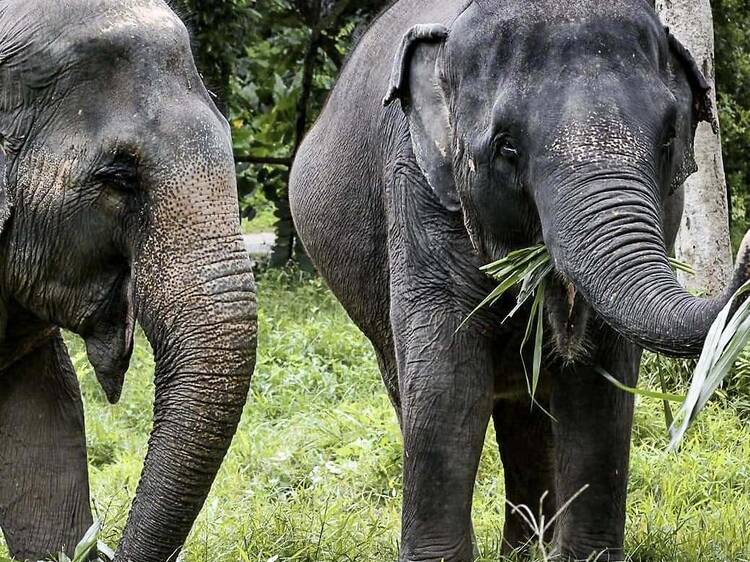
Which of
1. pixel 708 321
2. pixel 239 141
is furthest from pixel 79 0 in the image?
pixel 239 141

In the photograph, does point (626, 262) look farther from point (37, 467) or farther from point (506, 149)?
point (37, 467)

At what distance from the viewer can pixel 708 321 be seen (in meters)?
3.23

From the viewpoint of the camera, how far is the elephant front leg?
444 centimetres

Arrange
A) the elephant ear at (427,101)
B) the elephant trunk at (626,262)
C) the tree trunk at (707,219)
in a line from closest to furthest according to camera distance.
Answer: the elephant trunk at (626,262) < the elephant ear at (427,101) < the tree trunk at (707,219)

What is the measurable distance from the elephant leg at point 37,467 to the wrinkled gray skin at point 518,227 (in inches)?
38.9

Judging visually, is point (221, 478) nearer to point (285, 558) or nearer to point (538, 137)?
point (285, 558)

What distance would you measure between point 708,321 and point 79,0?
5.93 feet

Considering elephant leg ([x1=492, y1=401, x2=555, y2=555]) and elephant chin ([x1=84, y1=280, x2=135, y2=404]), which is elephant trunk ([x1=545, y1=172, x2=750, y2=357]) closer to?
elephant chin ([x1=84, y1=280, x2=135, y2=404])

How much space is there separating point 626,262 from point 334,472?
2907 mm

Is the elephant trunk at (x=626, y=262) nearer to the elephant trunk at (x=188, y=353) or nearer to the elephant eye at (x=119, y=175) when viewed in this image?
the elephant trunk at (x=188, y=353)

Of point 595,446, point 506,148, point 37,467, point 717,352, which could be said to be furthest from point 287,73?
point 717,352

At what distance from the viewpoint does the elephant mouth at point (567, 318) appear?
420 cm

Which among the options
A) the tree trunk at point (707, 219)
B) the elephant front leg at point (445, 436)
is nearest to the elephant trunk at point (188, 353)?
the elephant front leg at point (445, 436)

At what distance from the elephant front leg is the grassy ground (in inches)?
19.7
